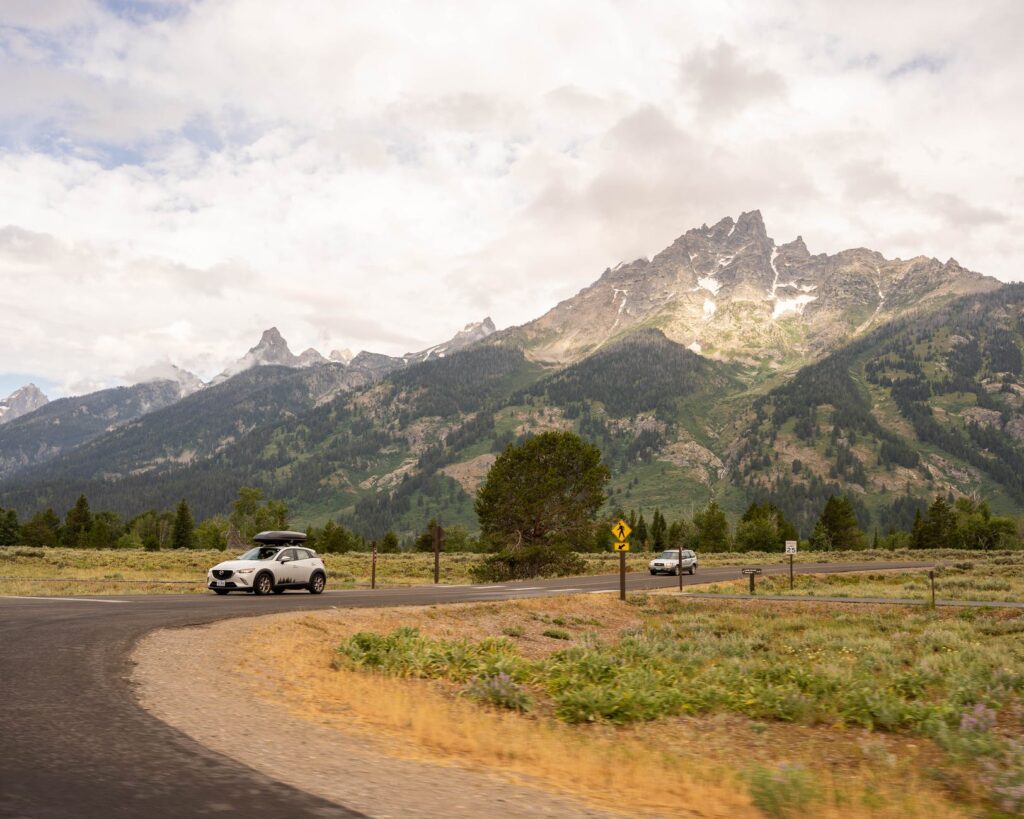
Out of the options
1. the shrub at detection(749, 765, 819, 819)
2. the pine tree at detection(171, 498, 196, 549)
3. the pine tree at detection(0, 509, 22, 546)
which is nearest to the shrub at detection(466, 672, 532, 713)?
the shrub at detection(749, 765, 819, 819)

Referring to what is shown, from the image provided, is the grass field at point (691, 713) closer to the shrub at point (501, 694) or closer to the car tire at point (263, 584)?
the shrub at point (501, 694)

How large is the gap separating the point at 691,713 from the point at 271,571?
1903 centimetres

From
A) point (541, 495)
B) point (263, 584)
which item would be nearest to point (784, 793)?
point (263, 584)

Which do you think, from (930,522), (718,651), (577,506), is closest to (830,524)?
(930,522)

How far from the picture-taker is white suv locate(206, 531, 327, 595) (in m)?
25.9

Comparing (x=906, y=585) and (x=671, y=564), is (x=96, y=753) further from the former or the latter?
(x=671, y=564)

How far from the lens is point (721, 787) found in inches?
244

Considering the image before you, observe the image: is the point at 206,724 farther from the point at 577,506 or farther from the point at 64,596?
the point at 577,506

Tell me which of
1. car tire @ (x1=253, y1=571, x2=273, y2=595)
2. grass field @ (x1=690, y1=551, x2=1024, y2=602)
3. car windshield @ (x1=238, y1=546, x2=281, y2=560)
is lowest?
grass field @ (x1=690, y1=551, x2=1024, y2=602)

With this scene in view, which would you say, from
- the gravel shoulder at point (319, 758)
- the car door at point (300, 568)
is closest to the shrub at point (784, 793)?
the gravel shoulder at point (319, 758)

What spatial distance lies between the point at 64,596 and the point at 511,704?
1927cm

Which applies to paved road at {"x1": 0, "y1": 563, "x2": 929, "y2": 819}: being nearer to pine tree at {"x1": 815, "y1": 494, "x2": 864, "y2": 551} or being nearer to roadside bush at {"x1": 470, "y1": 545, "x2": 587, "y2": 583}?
roadside bush at {"x1": 470, "y1": 545, "x2": 587, "y2": 583}

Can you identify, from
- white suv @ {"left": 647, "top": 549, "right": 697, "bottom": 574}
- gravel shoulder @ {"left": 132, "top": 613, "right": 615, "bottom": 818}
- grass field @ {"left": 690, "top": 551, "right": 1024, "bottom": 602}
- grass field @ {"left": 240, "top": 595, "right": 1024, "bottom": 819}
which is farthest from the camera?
white suv @ {"left": 647, "top": 549, "right": 697, "bottom": 574}

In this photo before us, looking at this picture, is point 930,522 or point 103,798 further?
point 930,522
